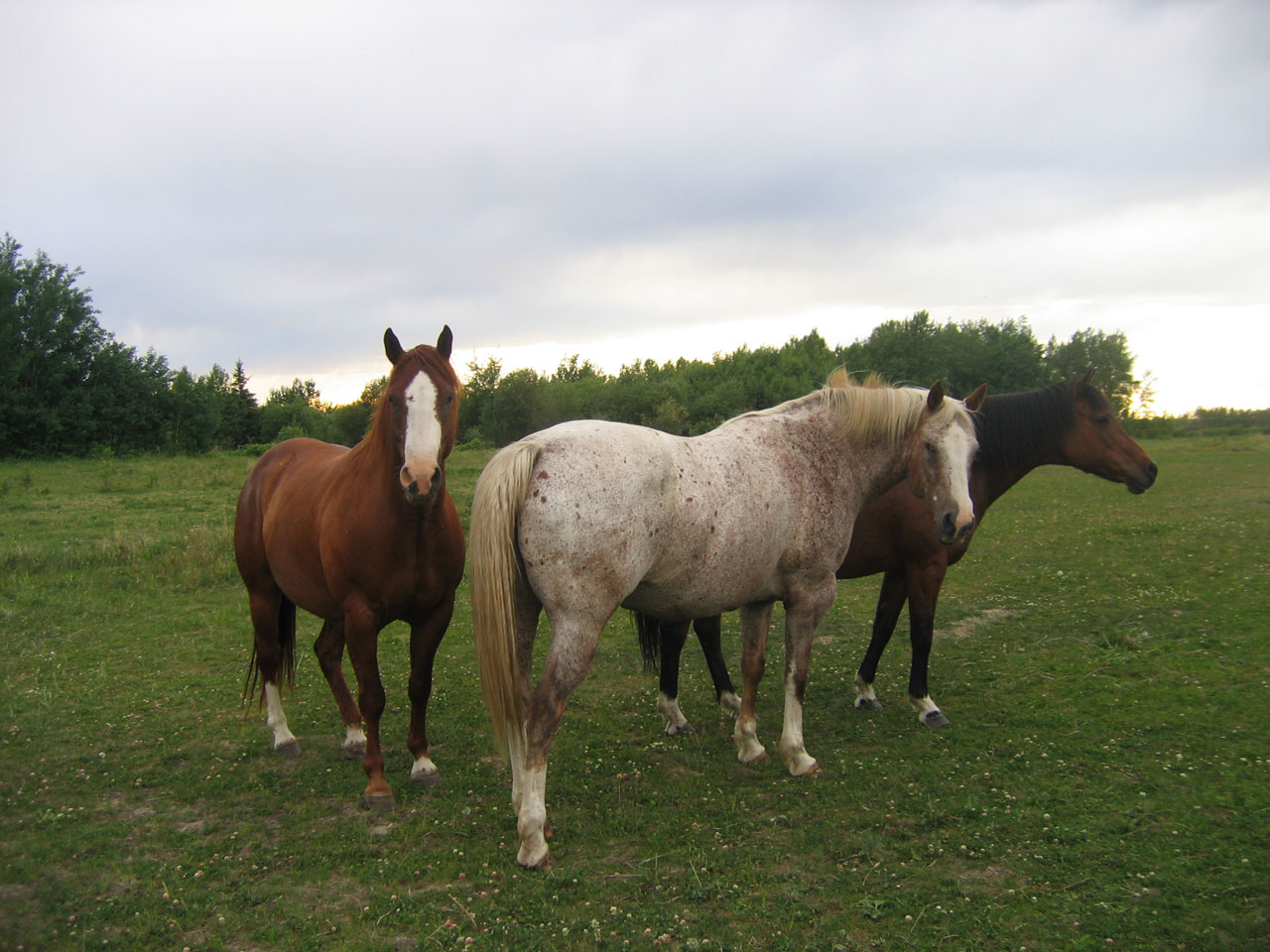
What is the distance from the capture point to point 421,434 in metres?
3.93

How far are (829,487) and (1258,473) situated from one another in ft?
78.6

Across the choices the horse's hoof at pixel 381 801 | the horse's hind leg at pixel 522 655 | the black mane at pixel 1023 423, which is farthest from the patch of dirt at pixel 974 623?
the horse's hoof at pixel 381 801

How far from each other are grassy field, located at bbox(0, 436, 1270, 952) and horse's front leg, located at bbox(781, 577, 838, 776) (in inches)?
6.4

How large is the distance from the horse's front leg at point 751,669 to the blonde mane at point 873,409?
1362 millimetres

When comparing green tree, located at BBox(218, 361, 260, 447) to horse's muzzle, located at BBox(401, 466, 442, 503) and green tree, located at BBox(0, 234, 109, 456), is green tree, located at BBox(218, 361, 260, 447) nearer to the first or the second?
green tree, located at BBox(0, 234, 109, 456)

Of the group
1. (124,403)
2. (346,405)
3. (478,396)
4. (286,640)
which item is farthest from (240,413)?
(286,640)

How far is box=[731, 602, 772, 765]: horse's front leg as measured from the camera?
4.98 metres

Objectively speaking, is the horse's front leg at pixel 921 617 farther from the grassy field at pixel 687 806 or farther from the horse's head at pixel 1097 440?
the horse's head at pixel 1097 440

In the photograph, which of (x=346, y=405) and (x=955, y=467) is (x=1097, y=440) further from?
(x=346, y=405)

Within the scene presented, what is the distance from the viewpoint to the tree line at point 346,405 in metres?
33.4

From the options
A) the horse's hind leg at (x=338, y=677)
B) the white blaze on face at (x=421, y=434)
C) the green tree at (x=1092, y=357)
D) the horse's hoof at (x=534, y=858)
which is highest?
the green tree at (x=1092, y=357)

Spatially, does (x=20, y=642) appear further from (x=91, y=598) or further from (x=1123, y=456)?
(x=1123, y=456)

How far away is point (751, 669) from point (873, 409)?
6.50 feet

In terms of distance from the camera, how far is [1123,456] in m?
6.52
